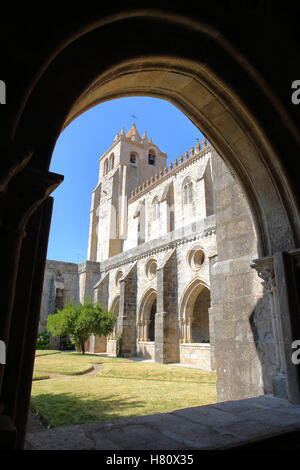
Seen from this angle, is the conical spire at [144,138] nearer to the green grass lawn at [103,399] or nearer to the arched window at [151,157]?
the arched window at [151,157]

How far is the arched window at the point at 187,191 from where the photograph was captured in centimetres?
2249

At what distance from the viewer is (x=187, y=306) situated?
13.8 metres

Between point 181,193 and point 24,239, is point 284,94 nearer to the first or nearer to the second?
point 24,239

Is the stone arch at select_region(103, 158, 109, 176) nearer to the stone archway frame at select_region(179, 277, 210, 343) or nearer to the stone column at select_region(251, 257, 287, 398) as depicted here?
the stone archway frame at select_region(179, 277, 210, 343)

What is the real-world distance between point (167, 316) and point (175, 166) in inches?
555

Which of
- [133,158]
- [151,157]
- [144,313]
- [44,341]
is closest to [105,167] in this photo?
[133,158]

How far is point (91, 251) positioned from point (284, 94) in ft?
95.9

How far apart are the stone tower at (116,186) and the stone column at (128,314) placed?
11983 mm

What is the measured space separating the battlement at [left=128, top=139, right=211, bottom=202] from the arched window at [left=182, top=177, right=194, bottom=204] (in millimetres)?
1363

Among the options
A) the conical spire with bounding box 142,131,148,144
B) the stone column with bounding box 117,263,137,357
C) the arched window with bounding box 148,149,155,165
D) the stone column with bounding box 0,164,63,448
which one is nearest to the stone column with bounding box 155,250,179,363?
the stone column with bounding box 117,263,137,357

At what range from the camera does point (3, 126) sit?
149 centimetres

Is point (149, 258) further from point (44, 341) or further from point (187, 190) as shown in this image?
point (44, 341)

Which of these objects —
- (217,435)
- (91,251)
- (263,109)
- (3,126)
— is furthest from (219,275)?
(91,251)
